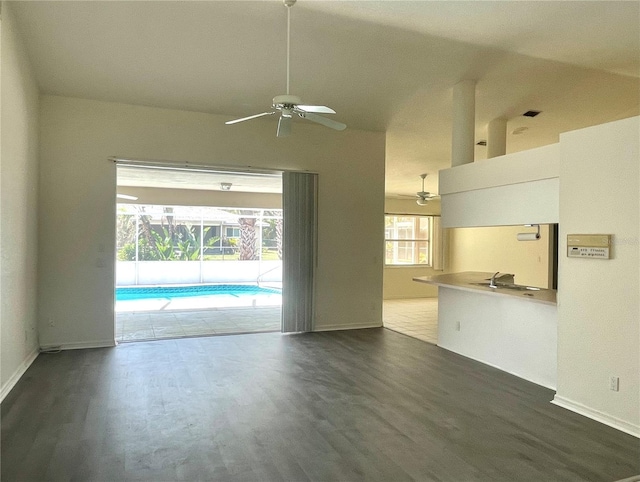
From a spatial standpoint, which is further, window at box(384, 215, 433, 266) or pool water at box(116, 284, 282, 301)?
window at box(384, 215, 433, 266)

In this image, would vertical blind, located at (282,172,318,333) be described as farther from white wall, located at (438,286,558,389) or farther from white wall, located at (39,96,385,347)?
white wall, located at (438,286,558,389)

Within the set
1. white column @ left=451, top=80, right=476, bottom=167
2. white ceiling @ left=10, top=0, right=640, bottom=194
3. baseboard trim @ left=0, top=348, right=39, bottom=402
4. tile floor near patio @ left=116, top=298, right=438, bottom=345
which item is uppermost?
white ceiling @ left=10, top=0, right=640, bottom=194

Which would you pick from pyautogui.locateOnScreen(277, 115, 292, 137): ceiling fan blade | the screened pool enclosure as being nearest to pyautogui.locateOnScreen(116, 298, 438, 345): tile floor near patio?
pyautogui.locateOnScreen(277, 115, 292, 137): ceiling fan blade

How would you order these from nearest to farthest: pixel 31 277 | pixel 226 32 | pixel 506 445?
pixel 506 445 → pixel 226 32 → pixel 31 277

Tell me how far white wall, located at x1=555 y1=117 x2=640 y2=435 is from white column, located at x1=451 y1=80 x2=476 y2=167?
159cm

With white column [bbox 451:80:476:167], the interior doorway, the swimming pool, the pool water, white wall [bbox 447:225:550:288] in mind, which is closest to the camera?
white column [bbox 451:80:476:167]

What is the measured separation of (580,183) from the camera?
3291 millimetres

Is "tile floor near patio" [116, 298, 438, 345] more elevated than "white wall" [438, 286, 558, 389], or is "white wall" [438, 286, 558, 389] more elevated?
"white wall" [438, 286, 558, 389]

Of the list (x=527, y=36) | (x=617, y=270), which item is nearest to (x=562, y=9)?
(x=527, y=36)

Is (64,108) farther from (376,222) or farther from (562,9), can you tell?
(562,9)

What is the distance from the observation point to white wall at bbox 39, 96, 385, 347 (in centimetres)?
499

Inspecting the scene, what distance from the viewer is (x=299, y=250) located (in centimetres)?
606

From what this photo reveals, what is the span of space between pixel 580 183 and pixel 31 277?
534cm

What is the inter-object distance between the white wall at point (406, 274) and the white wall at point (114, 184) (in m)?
4.34
